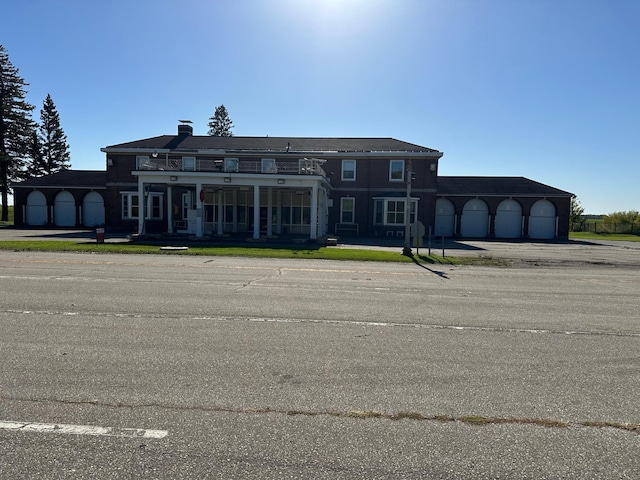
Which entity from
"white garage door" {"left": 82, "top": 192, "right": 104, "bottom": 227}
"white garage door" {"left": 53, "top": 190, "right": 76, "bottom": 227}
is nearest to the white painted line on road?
"white garage door" {"left": 82, "top": 192, "right": 104, "bottom": 227}

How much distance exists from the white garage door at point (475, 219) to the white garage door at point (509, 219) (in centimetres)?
108

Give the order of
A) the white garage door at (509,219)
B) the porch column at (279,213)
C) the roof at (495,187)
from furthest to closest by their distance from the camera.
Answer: the white garage door at (509,219)
the roof at (495,187)
the porch column at (279,213)

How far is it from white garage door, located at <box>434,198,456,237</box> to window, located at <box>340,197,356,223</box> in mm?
8625

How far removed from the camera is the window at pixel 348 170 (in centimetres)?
3419

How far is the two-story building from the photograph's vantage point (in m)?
31.6

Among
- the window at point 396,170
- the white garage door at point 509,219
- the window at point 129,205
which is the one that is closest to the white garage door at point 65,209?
the window at point 129,205

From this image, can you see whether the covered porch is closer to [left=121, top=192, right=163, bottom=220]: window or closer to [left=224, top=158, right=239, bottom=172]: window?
[left=121, top=192, right=163, bottom=220]: window

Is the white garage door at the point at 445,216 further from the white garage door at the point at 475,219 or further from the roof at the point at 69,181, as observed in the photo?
the roof at the point at 69,181

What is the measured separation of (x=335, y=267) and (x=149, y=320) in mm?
9353

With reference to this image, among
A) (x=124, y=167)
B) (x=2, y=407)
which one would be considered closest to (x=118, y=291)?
(x=2, y=407)

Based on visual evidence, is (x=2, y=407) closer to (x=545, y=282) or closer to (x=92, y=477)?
(x=92, y=477)

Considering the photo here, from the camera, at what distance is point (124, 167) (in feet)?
115

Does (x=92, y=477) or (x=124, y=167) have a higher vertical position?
(x=124, y=167)

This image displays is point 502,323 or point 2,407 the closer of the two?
point 2,407
